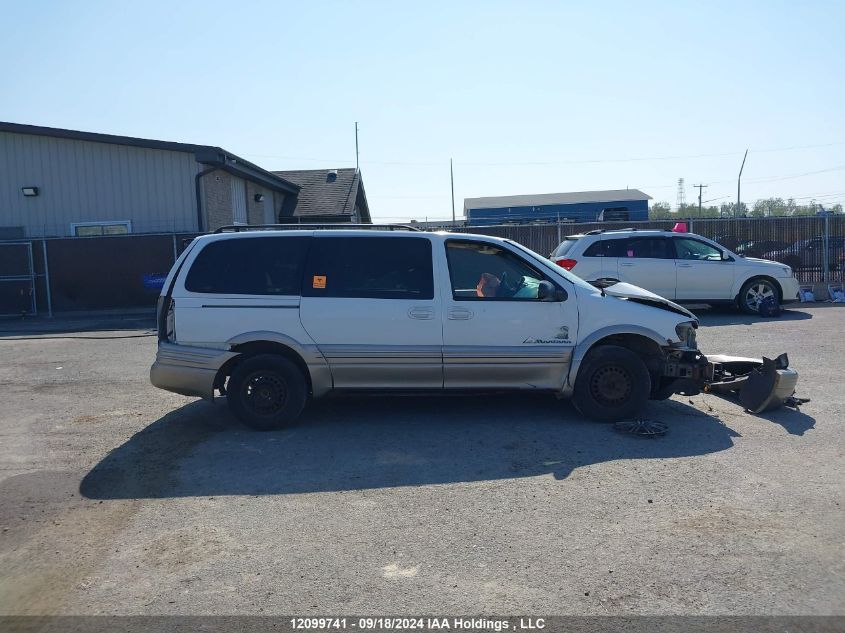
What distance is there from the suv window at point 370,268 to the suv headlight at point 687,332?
2.39 metres

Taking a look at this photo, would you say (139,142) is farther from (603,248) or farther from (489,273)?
(489,273)

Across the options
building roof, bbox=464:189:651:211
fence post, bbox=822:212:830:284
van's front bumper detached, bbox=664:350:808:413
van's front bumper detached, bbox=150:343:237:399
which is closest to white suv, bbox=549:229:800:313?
fence post, bbox=822:212:830:284

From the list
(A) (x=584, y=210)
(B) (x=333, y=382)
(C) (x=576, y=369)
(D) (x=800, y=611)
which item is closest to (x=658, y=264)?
(C) (x=576, y=369)

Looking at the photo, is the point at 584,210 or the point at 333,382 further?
the point at 584,210

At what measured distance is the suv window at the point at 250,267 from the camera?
7.50 metres

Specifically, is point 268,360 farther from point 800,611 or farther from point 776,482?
point 800,611

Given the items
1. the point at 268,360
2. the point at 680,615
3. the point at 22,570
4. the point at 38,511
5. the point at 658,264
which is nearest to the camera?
the point at 680,615

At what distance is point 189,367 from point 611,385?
393 centimetres

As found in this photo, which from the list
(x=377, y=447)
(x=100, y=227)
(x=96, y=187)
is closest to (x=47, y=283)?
(x=100, y=227)

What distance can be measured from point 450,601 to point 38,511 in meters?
3.16

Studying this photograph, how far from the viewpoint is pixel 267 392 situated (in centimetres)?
741

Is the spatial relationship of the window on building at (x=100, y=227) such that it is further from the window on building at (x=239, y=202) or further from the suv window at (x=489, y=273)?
the suv window at (x=489, y=273)

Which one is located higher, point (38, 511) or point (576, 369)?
point (576, 369)

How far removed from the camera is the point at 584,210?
4950cm
